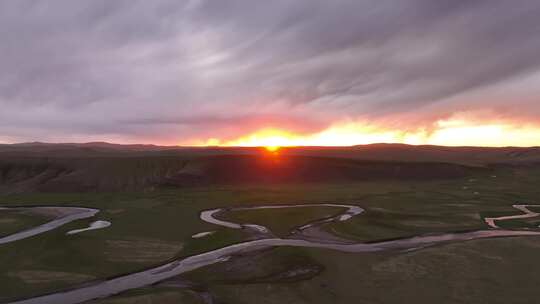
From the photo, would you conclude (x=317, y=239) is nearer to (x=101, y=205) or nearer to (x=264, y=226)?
(x=264, y=226)

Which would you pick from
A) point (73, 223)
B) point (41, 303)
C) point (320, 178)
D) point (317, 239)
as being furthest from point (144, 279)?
point (320, 178)

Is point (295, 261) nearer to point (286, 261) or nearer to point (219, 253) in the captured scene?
point (286, 261)

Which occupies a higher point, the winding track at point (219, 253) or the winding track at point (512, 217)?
the winding track at point (512, 217)

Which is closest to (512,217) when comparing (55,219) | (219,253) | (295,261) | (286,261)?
(295,261)

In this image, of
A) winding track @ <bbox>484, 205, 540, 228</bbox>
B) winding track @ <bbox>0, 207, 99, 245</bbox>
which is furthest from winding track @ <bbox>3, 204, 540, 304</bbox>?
winding track @ <bbox>0, 207, 99, 245</bbox>

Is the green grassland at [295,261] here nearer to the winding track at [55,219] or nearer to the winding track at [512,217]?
the winding track at [512,217]

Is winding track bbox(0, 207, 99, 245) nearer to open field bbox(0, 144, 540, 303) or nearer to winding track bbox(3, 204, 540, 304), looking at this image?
open field bbox(0, 144, 540, 303)

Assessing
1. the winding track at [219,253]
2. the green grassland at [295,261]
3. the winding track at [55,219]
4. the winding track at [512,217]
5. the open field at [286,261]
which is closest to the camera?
the green grassland at [295,261]

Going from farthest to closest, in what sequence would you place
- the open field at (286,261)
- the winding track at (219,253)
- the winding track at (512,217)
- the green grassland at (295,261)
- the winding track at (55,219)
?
1. the winding track at (512,217)
2. the winding track at (55,219)
3. the winding track at (219,253)
4. the open field at (286,261)
5. the green grassland at (295,261)

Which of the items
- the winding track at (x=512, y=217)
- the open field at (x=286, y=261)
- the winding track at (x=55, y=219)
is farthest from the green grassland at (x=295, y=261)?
the winding track at (x=55, y=219)
